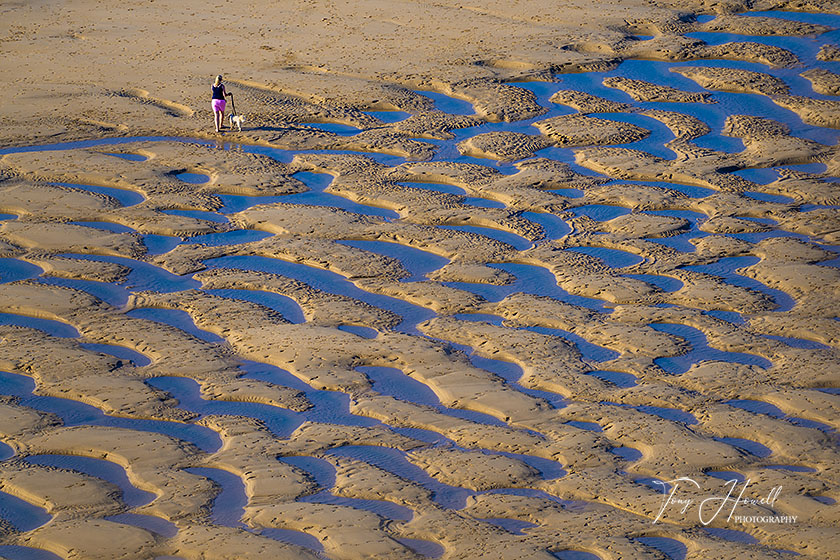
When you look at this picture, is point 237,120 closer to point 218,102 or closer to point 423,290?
point 218,102

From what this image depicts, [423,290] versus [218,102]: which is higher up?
[218,102]

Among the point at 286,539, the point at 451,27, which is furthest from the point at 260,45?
the point at 286,539
